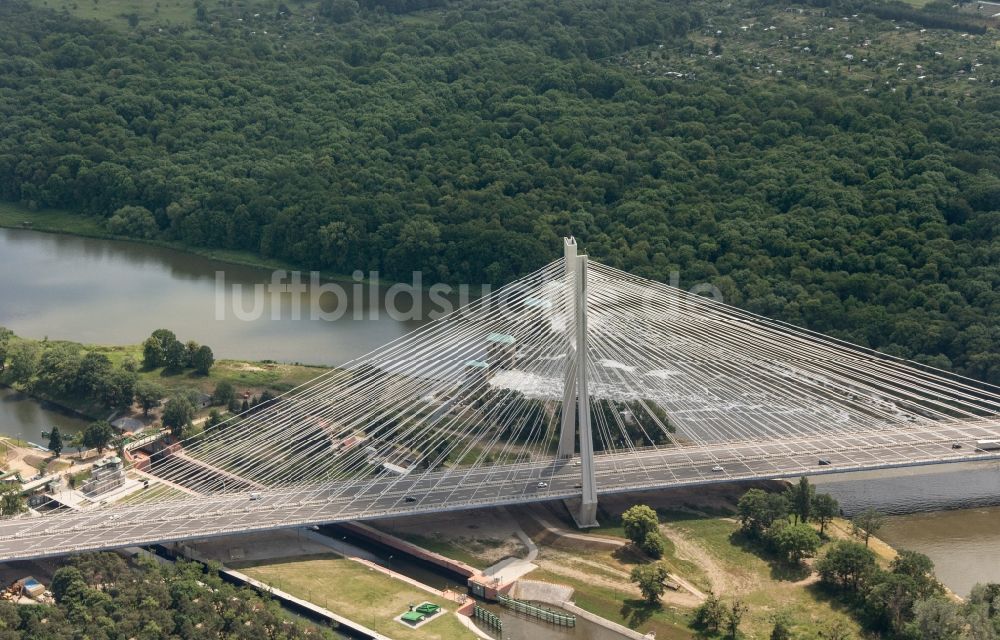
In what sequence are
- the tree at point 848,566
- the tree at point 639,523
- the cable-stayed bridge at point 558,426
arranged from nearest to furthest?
the tree at point 848,566 → the tree at point 639,523 → the cable-stayed bridge at point 558,426

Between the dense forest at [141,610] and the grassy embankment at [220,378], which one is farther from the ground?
the grassy embankment at [220,378]

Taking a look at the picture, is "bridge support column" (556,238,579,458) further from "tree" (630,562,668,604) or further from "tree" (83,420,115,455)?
"tree" (83,420,115,455)

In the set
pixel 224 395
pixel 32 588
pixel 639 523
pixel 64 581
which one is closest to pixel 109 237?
pixel 224 395

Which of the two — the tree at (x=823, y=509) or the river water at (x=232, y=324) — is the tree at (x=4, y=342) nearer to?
the river water at (x=232, y=324)

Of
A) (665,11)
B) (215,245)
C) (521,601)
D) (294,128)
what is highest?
(665,11)

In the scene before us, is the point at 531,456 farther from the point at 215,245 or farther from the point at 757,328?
the point at 215,245

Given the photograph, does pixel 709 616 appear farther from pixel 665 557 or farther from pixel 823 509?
pixel 823 509

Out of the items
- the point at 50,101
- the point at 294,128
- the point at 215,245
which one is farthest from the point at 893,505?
the point at 50,101

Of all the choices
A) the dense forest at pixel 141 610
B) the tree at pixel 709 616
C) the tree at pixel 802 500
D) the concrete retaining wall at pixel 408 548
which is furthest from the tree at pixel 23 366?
the tree at pixel 802 500
